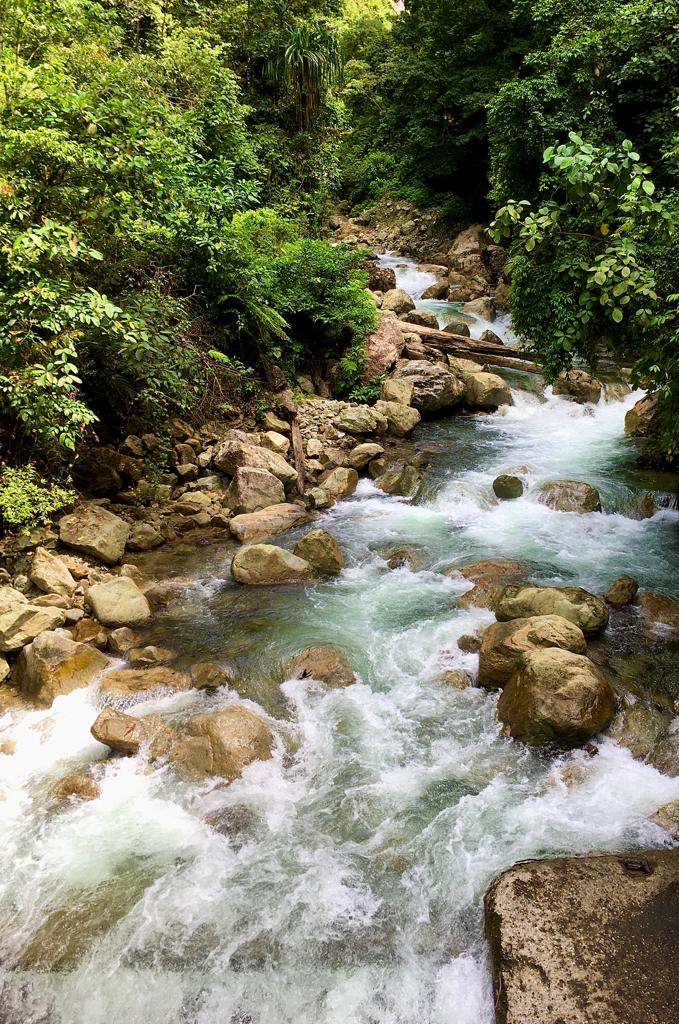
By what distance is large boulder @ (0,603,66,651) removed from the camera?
5715mm

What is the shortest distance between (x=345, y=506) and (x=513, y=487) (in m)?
2.59

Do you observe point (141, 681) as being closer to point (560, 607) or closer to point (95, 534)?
point (95, 534)

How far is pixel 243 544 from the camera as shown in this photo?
8.28 m

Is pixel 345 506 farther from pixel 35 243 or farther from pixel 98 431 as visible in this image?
pixel 35 243

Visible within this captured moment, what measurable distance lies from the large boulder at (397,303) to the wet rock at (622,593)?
10.6m

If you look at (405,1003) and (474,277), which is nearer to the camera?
(405,1003)

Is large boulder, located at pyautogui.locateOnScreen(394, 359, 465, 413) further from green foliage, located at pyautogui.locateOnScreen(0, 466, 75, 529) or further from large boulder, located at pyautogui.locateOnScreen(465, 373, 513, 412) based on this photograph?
green foliage, located at pyautogui.locateOnScreen(0, 466, 75, 529)

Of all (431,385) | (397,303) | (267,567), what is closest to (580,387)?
(431,385)

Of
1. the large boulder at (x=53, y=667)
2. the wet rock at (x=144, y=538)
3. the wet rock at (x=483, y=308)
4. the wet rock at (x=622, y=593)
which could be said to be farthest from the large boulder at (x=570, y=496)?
the wet rock at (x=483, y=308)

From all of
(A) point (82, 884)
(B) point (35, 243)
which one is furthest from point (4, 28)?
(A) point (82, 884)

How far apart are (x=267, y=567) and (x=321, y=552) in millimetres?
705

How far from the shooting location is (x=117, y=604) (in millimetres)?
6445

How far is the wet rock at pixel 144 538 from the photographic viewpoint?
7.83 meters

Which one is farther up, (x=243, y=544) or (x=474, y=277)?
(x=474, y=277)
